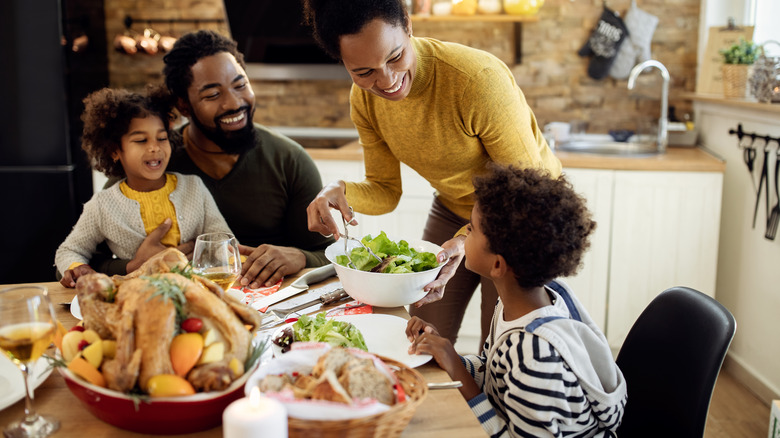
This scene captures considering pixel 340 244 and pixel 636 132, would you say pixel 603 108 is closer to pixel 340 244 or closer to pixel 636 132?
pixel 636 132

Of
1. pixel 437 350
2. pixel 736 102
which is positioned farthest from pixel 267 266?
pixel 736 102

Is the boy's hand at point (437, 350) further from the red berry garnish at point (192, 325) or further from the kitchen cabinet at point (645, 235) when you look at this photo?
the kitchen cabinet at point (645, 235)

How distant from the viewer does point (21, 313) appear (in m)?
0.92

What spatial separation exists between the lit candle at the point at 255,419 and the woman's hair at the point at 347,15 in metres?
0.89

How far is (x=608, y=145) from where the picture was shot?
3377 mm

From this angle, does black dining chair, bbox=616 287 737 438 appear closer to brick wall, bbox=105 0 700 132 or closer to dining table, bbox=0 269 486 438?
dining table, bbox=0 269 486 438

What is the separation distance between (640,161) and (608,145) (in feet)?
1.64

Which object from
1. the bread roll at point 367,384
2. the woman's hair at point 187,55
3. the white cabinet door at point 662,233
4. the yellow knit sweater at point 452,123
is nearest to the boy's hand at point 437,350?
the bread roll at point 367,384

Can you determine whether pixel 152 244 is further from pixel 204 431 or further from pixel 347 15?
pixel 204 431

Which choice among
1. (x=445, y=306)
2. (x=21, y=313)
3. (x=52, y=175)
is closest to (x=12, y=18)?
(x=52, y=175)

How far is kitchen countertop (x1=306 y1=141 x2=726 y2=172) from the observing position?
9.36ft

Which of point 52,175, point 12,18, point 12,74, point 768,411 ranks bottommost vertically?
point 768,411

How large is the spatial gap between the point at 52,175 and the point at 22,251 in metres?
0.39

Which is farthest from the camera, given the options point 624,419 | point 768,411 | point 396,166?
point 768,411
